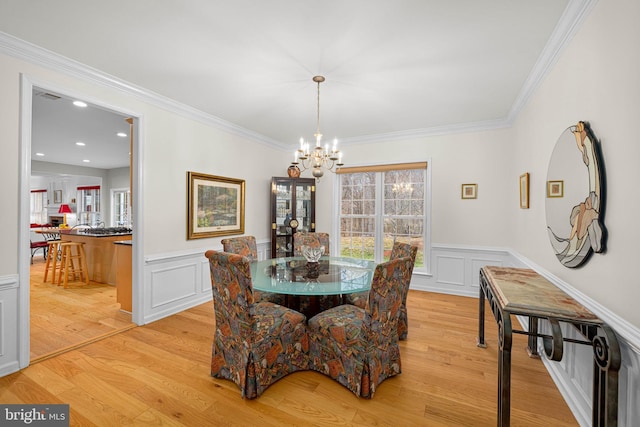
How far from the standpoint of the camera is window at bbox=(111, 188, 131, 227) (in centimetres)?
890

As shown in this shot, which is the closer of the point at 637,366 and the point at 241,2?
the point at 637,366

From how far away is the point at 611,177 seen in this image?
4.75 ft

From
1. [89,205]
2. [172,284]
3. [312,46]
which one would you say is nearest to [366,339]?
[312,46]

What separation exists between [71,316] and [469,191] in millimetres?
5539

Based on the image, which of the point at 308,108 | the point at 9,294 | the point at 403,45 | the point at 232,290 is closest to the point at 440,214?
the point at 308,108

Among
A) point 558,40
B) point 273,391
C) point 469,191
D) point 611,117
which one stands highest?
point 558,40

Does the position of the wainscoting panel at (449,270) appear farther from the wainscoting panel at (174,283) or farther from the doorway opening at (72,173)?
the doorway opening at (72,173)

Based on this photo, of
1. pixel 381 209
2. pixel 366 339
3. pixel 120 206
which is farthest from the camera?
pixel 120 206

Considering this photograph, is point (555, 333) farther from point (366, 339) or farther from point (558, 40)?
point (558, 40)

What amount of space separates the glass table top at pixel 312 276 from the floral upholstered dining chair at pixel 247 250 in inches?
11.4

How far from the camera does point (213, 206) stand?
4.04 meters

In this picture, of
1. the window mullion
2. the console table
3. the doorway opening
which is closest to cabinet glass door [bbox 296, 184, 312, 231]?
the window mullion

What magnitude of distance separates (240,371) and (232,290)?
62 centimetres

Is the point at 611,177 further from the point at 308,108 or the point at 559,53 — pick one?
the point at 308,108
